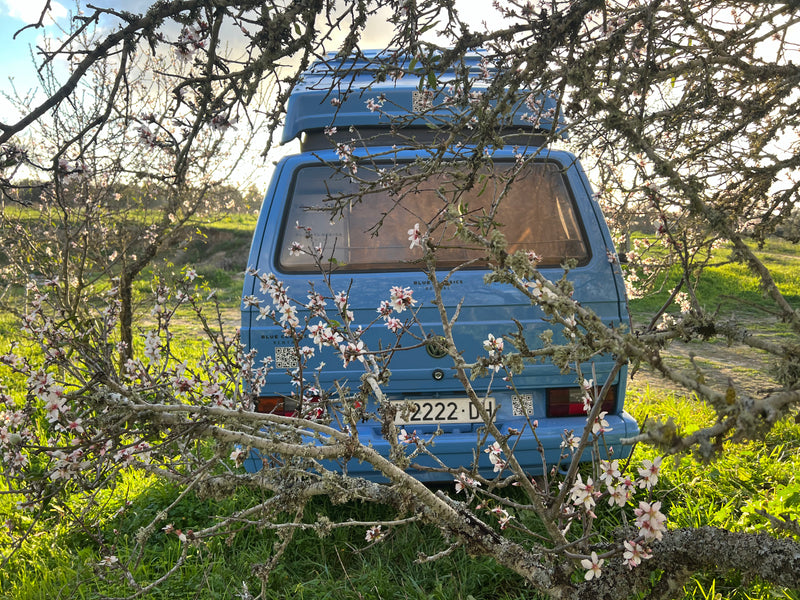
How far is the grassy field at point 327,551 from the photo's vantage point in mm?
2648

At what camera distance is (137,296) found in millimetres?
6520

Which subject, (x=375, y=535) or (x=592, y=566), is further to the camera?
(x=375, y=535)

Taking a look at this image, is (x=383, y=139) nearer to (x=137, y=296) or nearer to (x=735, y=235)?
(x=735, y=235)

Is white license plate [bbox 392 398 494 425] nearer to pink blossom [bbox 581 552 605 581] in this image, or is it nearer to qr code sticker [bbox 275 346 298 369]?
qr code sticker [bbox 275 346 298 369]

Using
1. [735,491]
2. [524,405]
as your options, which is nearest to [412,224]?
[524,405]

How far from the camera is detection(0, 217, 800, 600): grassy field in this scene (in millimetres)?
2648

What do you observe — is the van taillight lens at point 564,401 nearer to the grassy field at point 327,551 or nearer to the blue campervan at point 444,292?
the blue campervan at point 444,292

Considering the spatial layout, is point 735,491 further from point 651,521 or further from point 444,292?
point 651,521

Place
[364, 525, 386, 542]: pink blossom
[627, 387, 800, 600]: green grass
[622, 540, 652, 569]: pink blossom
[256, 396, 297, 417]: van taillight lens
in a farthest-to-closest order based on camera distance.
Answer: [256, 396, 297, 417]: van taillight lens → [627, 387, 800, 600]: green grass → [364, 525, 386, 542]: pink blossom → [622, 540, 652, 569]: pink blossom

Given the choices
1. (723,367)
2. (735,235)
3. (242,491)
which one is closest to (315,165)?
(242,491)

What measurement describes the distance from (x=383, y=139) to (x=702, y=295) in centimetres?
988

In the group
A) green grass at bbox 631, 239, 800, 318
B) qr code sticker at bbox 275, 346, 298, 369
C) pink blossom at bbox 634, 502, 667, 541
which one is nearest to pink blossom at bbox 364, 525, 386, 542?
qr code sticker at bbox 275, 346, 298, 369

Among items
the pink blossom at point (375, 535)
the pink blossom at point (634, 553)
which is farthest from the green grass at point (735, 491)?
the pink blossom at point (375, 535)

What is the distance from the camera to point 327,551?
119 inches
